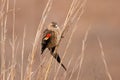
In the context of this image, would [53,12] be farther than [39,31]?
Yes

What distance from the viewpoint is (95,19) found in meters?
12.9

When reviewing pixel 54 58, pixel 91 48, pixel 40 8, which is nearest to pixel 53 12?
pixel 40 8

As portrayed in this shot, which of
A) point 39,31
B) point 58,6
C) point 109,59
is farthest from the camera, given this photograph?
point 58,6

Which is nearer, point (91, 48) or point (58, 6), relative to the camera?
point (91, 48)

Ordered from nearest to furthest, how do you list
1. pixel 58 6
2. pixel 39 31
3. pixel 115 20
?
pixel 39 31 → pixel 115 20 → pixel 58 6

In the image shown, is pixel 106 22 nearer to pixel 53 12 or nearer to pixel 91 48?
pixel 53 12

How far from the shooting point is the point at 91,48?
11.1 metres

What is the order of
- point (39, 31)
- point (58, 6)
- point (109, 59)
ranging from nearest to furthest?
point (39, 31) < point (109, 59) < point (58, 6)

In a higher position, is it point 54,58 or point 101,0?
→ point 54,58

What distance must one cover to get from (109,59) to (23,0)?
11.1ft

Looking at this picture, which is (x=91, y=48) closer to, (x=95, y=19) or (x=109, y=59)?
(x=109, y=59)

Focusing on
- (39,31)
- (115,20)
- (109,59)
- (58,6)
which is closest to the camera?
(39,31)

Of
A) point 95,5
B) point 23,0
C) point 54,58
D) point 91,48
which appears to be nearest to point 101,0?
point 95,5

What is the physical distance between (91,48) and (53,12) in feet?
7.63
